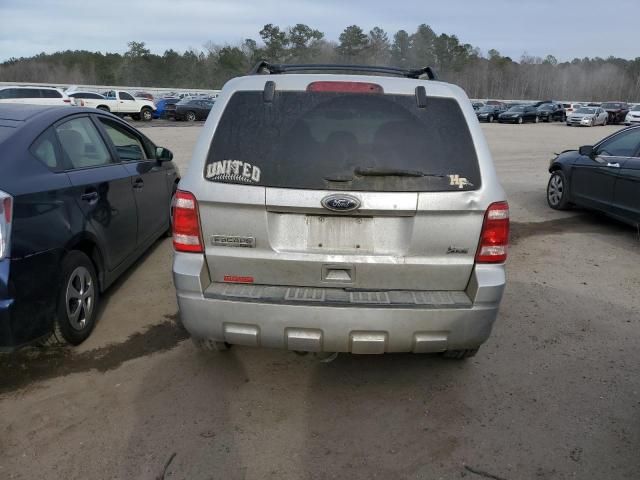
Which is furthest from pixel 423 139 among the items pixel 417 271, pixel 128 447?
pixel 128 447

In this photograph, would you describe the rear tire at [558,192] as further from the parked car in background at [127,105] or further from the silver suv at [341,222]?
the parked car in background at [127,105]

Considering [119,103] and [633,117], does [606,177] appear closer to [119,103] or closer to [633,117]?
[119,103]

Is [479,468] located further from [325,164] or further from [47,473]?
[47,473]

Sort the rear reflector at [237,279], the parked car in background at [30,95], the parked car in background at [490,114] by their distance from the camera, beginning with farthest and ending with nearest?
1. the parked car in background at [490,114]
2. the parked car in background at [30,95]
3. the rear reflector at [237,279]

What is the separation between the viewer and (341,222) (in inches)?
107

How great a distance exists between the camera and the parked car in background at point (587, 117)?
38375 millimetres

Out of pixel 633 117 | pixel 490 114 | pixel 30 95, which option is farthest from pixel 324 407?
pixel 490 114

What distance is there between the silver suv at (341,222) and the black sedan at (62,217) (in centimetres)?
99

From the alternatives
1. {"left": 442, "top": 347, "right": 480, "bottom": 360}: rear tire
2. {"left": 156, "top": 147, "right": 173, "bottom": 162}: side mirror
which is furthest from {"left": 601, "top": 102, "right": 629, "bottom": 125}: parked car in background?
{"left": 442, "top": 347, "right": 480, "bottom": 360}: rear tire

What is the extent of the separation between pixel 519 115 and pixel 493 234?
1700 inches

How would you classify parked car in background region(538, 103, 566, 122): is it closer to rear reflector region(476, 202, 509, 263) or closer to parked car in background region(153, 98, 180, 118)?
parked car in background region(153, 98, 180, 118)

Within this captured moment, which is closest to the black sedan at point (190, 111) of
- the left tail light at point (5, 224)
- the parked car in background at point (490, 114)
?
the parked car in background at point (490, 114)

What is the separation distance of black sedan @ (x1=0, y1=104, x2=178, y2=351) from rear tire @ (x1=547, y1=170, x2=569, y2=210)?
6.57m

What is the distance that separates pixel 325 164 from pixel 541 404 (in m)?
1.99
